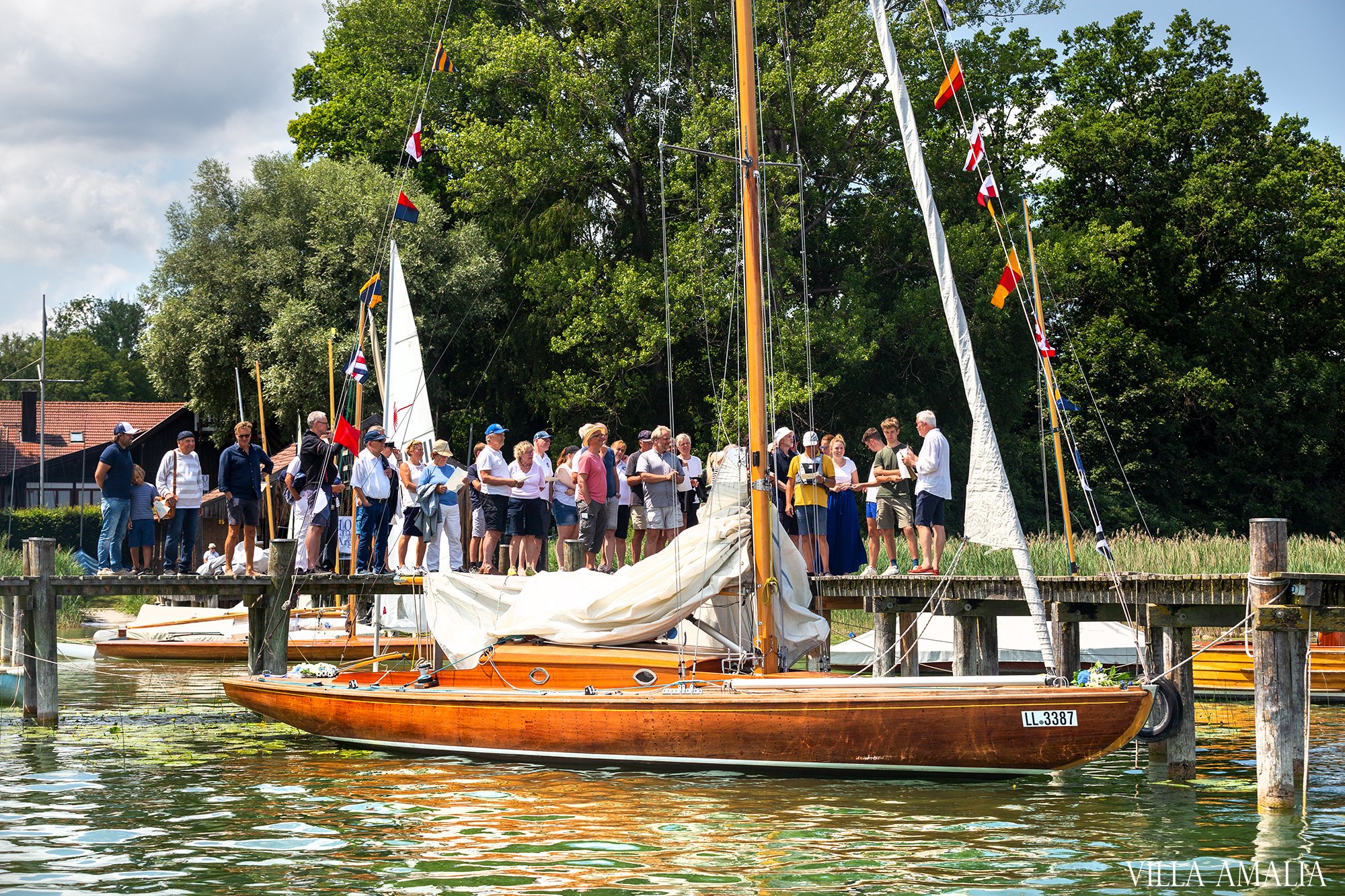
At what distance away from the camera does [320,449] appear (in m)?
17.0

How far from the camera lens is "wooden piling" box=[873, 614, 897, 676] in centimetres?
1717

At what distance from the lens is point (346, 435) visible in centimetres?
1653

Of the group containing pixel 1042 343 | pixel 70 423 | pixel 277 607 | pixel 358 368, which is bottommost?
pixel 277 607

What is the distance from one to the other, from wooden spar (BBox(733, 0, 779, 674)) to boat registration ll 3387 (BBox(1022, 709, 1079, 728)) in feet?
8.72

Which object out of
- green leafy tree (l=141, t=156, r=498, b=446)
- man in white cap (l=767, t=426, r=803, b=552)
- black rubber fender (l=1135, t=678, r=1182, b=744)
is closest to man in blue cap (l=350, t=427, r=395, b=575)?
man in white cap (l=767, t=426, r=803, b=552)

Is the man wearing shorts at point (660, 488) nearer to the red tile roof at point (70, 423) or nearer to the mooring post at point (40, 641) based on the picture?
the mooring post at point (40, 641)

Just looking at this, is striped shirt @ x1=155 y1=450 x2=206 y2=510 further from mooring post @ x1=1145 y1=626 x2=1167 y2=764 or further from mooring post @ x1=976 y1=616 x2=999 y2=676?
mooring post @ x1=1145 y1=626 x2=1167 y2=764

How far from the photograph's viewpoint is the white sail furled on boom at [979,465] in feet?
34.7

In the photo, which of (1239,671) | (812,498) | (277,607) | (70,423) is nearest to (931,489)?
(812,498)

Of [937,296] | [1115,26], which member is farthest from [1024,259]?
[1115,26]

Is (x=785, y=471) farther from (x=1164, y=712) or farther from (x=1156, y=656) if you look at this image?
(x=1164, y=712)

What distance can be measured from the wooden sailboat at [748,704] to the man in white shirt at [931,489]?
8.42 feet

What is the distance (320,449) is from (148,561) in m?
2.62

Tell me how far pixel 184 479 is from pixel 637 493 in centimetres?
538
